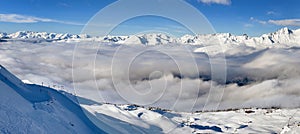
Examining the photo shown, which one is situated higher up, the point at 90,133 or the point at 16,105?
the point at 16,105

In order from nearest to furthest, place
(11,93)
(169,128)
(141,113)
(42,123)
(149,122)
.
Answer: (42,123) < (11,93) < (149,122) < (169,128) < (141,113)

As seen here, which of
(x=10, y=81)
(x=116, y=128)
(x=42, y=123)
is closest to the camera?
(x=42, y=123)

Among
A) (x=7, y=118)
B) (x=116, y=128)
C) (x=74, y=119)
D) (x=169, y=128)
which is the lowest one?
(x=169, y=128)

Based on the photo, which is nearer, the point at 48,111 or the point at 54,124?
the point at 54,124

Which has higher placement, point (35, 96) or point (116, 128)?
point (35, 96)

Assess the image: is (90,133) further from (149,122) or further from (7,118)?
(149,122)

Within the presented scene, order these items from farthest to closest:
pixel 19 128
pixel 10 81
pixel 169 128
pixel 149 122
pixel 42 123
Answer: pixel 169 128
pixel 149 122
pixel 10 81
pixel 42 123
pixel 19 128

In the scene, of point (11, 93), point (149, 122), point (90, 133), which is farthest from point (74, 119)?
point (149, 122)

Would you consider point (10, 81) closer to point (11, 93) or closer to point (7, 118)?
point (11, 93)

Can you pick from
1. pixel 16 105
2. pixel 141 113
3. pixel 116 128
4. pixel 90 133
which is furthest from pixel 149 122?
pixel 16 105
